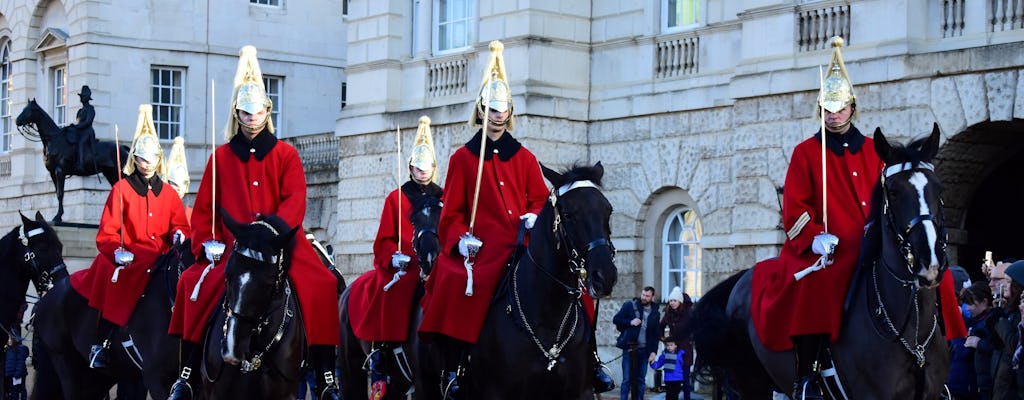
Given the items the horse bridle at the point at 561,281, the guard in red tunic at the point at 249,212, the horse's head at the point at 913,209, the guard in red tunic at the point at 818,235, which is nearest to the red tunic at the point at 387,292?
the guard in red tunic at the point at 249,212

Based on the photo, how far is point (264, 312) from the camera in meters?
10.7

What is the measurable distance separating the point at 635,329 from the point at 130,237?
24.1ft

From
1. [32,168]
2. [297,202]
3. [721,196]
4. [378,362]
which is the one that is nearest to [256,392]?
[297,202]

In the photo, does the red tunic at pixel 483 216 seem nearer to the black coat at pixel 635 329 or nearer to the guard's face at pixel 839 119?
the guard's face at pixel 839 119

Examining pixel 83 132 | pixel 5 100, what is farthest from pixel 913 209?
pixel 5 100

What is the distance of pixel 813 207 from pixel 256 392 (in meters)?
3.85

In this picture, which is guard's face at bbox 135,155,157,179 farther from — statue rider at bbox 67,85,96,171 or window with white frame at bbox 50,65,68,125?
window with white frame at bbox 50,65,68,125

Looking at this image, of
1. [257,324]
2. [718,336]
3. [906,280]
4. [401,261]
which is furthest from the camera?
[401,261]

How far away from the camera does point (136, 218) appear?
15484 millimetres

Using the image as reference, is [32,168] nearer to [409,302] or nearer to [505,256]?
[409,302]

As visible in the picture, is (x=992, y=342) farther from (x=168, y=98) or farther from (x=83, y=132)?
(x=168, y=98)

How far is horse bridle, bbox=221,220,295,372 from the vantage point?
34.7ft

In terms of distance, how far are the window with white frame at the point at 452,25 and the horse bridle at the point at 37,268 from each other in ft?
35.4

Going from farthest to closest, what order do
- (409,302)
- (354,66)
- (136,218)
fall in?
1. (354,66)
2. (136,218)
3. (409,302)
